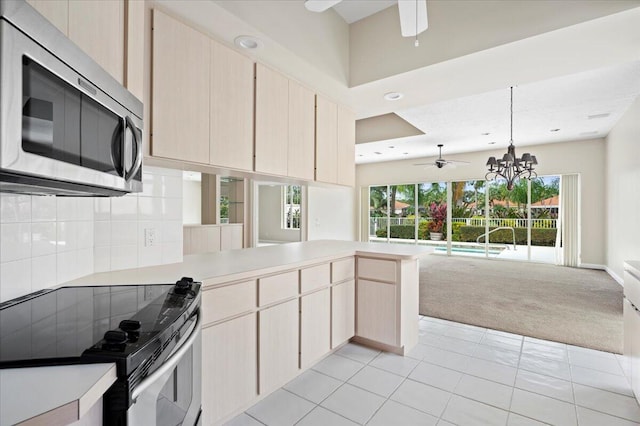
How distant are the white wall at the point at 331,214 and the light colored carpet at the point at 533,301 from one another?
10.1ft

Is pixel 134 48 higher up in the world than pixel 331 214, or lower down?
higher up

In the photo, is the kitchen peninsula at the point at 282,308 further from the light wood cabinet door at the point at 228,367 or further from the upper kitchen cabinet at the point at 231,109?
the upper kitchen cabinet at the point at 231,109

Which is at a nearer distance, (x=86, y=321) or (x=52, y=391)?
(x=52, y=391)

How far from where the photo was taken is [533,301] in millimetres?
4324

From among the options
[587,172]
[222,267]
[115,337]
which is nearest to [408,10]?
[222,267]

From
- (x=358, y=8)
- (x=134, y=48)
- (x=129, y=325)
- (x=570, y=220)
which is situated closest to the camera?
(x=129, y=325)

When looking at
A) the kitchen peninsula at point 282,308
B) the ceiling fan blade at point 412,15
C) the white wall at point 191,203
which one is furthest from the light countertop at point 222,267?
the white wall at point 191,203

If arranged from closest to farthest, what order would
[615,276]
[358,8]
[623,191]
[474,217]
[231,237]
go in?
[358,8]
[623,191]
[231,237]
[615,276]
[474,217]

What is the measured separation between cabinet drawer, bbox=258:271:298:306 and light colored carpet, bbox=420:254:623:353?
238 centimetres

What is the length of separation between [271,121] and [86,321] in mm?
1819

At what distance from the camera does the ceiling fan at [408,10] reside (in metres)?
1.52

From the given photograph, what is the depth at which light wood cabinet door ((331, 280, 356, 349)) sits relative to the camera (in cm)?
264

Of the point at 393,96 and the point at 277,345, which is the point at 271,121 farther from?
the point at 277,345

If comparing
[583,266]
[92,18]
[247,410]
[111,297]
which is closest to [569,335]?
[247,410]
